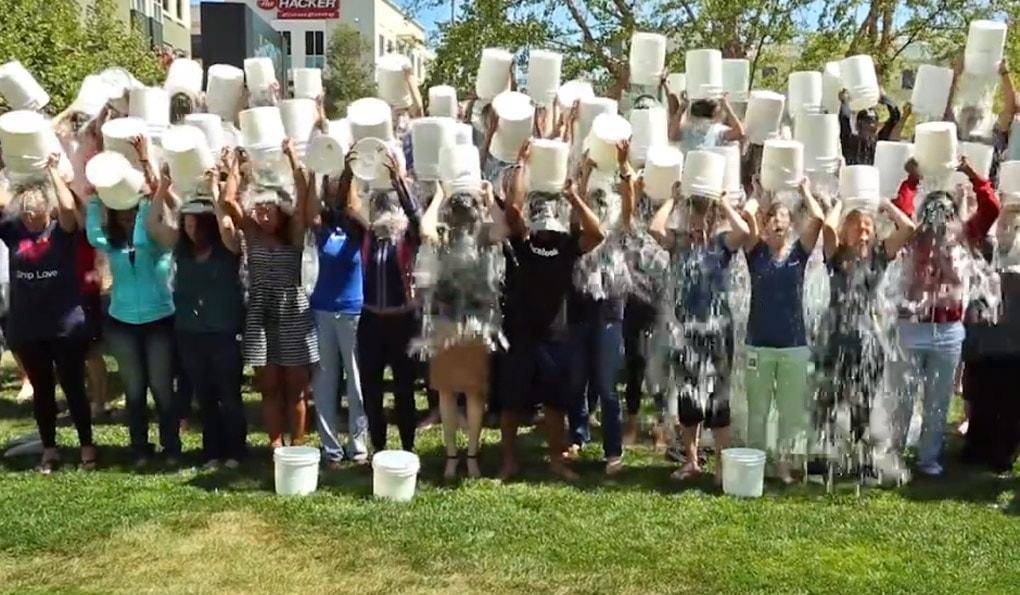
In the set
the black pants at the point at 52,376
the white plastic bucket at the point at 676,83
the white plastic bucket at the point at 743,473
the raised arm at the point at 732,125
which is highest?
the white plastic bucket at the point at 676,83

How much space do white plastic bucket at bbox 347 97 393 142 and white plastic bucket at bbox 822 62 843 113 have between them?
10.1 ft

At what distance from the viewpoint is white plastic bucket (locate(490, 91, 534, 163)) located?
6.24 m

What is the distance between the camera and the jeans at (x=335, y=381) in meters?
5.97

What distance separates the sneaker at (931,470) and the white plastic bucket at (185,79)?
520 cm

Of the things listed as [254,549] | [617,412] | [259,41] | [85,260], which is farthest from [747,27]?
[254,549]

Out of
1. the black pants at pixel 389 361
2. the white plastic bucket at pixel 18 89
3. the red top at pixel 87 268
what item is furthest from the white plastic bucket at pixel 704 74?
the white plastic bucket at pixel 18 89

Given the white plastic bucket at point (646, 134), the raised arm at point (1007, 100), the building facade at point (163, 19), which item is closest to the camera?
the white plastic bucket at point (646, 134)

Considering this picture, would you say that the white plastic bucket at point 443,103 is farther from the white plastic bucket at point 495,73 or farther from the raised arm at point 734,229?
the raised arm at point 734,229

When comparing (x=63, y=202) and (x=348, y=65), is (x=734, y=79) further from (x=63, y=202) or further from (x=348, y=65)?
(x=348, y=65)

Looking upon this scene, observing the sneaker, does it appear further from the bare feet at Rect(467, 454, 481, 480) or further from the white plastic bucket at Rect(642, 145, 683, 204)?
the bare feet at Rect(467, 454, 481, 480)

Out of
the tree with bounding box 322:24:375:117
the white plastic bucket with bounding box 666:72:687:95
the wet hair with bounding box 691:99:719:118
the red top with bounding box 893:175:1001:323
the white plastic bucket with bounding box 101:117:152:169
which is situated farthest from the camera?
the tree with bounding box 322:24:375:117

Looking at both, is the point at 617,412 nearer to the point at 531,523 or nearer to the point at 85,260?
the point at 531,523

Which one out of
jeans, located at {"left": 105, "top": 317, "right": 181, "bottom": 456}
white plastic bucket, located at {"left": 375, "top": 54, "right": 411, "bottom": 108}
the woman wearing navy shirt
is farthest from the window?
jeans, located at {"left": 105, "top": 317, "right": 181, "bottom": 456}

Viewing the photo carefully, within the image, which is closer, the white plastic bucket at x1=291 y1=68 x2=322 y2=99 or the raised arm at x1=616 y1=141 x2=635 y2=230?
the raised arm at x1=616 y1=141 x2=635 y2=230
